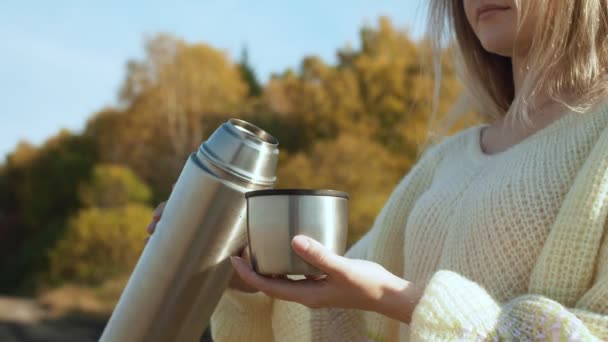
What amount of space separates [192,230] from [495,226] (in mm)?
503

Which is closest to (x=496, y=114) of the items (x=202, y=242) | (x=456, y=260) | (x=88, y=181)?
(x=456, y=260)

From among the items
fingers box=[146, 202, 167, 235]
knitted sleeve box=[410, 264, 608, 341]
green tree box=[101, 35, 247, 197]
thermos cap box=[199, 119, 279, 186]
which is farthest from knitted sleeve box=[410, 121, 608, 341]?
green tree box=[101, 35, 247, 197]

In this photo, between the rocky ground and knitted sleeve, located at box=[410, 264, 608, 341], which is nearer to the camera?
knitted sleeve, located at box=[410, 264, 608, 341]

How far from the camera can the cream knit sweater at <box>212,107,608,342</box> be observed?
1.03m

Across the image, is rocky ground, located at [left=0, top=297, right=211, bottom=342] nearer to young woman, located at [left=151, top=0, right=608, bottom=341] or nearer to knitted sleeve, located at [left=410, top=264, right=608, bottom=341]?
young woman, located at [left=151, top=0, right=608, bottom=341]

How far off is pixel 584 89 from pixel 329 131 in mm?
10399

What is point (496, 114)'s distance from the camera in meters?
1.73

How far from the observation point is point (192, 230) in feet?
3.70

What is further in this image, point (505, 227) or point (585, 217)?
point (505, 227)

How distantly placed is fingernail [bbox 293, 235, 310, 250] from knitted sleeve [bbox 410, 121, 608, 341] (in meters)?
0.18

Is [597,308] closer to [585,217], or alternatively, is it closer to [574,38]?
[585,217]

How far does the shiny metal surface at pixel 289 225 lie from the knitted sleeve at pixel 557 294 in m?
0.16

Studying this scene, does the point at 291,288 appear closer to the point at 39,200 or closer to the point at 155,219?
the point at 155,219

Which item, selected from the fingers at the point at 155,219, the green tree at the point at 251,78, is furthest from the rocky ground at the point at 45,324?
the fingers at the point at 155,219
